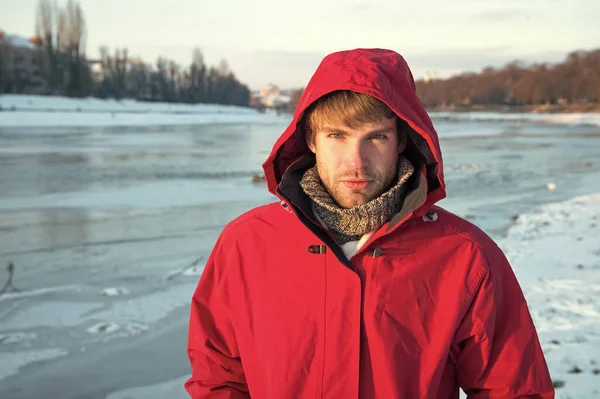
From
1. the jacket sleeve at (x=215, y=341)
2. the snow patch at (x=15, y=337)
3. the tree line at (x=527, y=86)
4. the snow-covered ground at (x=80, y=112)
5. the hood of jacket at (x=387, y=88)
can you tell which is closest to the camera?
the hood of jacket at (x=387, y=88)

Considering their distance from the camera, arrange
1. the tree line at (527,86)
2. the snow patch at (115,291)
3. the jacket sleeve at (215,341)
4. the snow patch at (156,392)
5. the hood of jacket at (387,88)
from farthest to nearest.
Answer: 1. the tree line at (527,86)
2. the snow patch at (115,291)
3. the snow patch at (156,392)
4. the jacket sleeve at (215,341)
5. the hood of jacket at (387,88)

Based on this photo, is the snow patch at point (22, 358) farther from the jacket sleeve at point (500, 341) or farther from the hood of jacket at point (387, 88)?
the jacket sleeve at point (500, 341)

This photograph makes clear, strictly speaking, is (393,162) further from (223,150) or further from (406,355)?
(223,150)

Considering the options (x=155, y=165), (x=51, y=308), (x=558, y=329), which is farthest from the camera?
(x=155, y=165)

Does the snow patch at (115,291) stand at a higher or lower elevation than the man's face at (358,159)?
lower

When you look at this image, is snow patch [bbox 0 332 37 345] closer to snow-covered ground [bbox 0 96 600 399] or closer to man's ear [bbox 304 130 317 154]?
snow-covered ground [bbox 0 96 600 399]

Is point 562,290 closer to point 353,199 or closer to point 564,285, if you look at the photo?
point 564,285

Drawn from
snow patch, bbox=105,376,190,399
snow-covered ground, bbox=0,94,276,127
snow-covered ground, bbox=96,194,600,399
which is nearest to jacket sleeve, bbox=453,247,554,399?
snow-covered ground, bbox=96,194,600,399

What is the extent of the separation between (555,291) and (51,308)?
4010 millimetres

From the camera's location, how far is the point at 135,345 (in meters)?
3.85

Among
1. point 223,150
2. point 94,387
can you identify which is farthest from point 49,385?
point 223,150

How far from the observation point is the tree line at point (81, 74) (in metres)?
53.2

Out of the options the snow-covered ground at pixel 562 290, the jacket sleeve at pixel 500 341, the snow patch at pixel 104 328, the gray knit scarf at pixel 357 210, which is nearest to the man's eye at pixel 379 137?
the gray knit scarf at pixel 357 210

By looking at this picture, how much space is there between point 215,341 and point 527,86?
9179 centimetres
